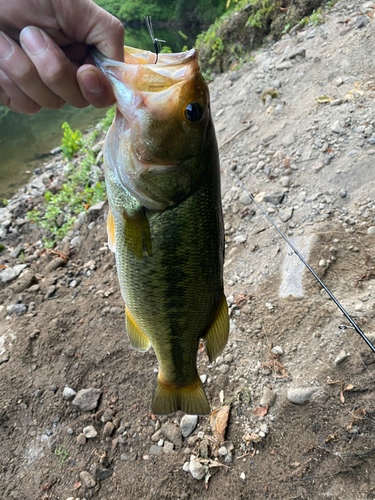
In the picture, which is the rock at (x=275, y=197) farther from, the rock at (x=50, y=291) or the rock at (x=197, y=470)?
the rock at (x=50, y=291)

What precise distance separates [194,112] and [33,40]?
0.78 m

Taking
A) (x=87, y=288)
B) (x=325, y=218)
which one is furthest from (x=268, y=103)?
(x=87, y=288)

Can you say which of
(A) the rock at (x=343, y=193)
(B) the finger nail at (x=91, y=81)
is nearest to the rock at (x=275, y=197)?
(A) the rock at (x=343, y=193)

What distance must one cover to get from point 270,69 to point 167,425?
634 cm

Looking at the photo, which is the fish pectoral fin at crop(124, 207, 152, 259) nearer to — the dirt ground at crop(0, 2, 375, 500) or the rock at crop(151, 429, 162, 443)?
the dirt ground at crop(0, 2, 375, 500)

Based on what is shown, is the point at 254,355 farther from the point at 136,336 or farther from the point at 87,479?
the point at 87,479

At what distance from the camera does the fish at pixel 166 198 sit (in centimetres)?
151

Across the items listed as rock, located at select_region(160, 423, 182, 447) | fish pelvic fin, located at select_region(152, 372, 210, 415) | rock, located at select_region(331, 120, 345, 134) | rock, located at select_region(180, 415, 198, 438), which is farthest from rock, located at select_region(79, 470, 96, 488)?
rock, located at select_region(331, 120, 345, 134)

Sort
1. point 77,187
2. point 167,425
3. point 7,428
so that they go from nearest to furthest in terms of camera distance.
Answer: point 167,425 < point 7,428 < point 77,187

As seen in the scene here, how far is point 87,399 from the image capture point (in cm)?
328

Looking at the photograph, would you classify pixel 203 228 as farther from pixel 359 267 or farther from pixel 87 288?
pixel 87 288

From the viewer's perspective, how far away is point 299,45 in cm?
643

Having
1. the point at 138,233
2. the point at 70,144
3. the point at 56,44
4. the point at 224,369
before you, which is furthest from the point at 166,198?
the point at 70,144

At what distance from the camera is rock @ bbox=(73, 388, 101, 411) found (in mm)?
3242
